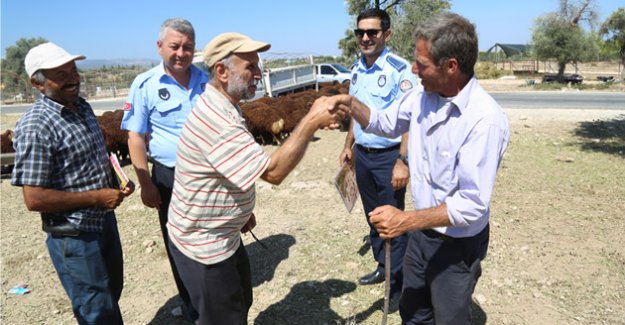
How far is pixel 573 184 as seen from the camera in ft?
19.8

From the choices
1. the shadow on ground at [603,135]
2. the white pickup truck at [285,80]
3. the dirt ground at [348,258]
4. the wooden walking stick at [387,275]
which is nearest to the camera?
the wooden walking stick at [387,275]

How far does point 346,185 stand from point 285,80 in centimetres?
1336

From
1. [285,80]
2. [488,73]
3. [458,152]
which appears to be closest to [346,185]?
[458,152]

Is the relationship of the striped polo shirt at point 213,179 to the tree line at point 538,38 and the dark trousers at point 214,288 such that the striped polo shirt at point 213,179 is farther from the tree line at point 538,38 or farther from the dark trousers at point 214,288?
the tree line at point 538,38

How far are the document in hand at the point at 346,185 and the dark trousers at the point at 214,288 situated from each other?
26.9 inches

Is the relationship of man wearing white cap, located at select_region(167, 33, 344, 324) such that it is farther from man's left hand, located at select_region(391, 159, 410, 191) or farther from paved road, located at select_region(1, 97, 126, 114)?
paved road, located at select_region(1, 97, 126, 114)

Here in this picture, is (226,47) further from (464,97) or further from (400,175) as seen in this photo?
(400,175)

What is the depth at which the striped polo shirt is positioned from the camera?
5.95 feet

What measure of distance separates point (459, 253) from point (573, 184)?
4.87m

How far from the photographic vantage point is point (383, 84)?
344cm

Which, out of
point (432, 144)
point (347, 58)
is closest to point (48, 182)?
point (432, 144)

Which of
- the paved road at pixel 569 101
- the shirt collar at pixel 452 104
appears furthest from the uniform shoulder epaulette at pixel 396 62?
the paved road at pixel 569 101

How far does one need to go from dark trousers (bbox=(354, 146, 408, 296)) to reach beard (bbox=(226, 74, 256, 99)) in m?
1.64

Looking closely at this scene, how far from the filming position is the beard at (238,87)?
198 cm
